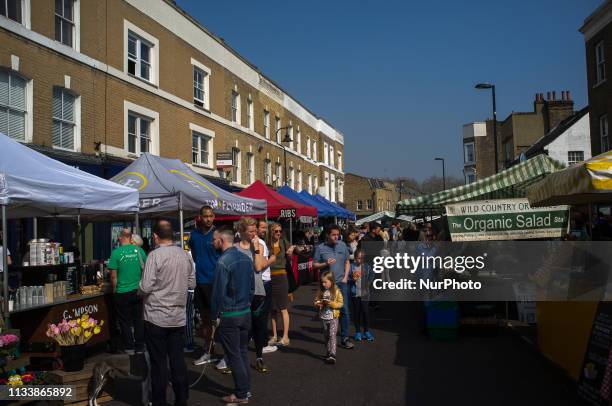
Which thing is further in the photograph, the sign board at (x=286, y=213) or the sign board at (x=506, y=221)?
the sign board at (x=286, y=213)

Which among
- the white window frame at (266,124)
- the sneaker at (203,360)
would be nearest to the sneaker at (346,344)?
the sneaker at (203,360)

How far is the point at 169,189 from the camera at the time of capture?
11180 millimetres

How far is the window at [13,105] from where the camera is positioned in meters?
12.9

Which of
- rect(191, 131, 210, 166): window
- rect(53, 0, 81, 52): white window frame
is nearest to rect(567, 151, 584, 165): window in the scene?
rect(191, 131, 210, 166): window

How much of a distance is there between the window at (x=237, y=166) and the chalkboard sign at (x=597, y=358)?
2258 centimetres

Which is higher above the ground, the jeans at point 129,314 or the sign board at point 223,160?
the sign board at point 223,160

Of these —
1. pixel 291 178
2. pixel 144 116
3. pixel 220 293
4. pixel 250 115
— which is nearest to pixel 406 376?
pixel 220 293

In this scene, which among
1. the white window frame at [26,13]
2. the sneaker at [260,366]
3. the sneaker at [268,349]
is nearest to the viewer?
the sneaker at [260,366]

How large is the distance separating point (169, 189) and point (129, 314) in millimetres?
3531

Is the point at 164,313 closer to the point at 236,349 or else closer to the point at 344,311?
the point at 236,349

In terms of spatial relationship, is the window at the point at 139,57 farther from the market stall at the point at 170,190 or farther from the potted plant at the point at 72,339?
the potted plant at the point at 72,339

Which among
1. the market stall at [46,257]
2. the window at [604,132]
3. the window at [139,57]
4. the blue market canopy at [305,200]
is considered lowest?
the market stall at [46,257]

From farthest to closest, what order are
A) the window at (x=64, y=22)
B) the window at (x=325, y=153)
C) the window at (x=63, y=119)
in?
the window at (x=325, y=153) → the window at (x=64, y=22) → the window at (x=63, y=119)

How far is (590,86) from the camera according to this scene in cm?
2484
